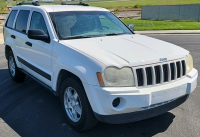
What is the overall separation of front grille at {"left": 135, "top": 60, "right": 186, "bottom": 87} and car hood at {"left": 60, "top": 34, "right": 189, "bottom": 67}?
0.09 meters

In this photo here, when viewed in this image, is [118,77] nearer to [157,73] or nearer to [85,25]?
[157,73]

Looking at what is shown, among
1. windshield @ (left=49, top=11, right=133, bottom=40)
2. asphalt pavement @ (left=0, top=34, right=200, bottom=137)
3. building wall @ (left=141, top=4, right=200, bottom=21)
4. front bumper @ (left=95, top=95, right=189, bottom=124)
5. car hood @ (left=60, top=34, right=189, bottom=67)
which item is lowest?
building wall @ (left=141, top=4, right=200, bottom=21)

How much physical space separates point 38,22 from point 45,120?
6.27 ft

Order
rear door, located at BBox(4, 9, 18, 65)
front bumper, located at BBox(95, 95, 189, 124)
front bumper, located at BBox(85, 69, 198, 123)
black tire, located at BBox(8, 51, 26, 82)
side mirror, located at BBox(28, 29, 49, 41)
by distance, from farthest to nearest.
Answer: black tire, located at BBox(8, 51, 26, 82) < rear door, located at BBox(4, 9, 18, 65) < side mirror, located at BBox(28, 29, 49, 41) < front bumper, located at BBox(95, 95, 189, 124) < front bumper, located at BBox(85, 69, 198, 123)

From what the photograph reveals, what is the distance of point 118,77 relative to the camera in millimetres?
3289

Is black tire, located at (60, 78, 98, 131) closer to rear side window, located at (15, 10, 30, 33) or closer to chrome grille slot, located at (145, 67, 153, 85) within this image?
chrome grille slot, located at (145, 67, 153, 85)

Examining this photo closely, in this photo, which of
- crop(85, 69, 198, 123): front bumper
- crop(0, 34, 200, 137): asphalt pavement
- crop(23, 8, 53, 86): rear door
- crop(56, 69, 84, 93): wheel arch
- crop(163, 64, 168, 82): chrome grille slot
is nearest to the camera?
crop(85, 69, 198, 123): front bumper

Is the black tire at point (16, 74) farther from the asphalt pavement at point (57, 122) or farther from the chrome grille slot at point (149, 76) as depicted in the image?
the chrome grille slot at point (149, 76)

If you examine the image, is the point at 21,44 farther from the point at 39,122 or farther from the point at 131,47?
the point at 131,47

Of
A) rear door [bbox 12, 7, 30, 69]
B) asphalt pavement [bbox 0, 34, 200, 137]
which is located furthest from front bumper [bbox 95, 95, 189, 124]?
rear door [bbox 12, 7, 30, 69]

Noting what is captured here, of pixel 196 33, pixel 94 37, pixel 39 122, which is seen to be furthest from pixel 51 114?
pixel 196 33

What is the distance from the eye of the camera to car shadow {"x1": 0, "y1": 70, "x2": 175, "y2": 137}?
12.8 feet

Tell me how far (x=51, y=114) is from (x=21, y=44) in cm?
189

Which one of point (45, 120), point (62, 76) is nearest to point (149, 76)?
point (62, 76)
